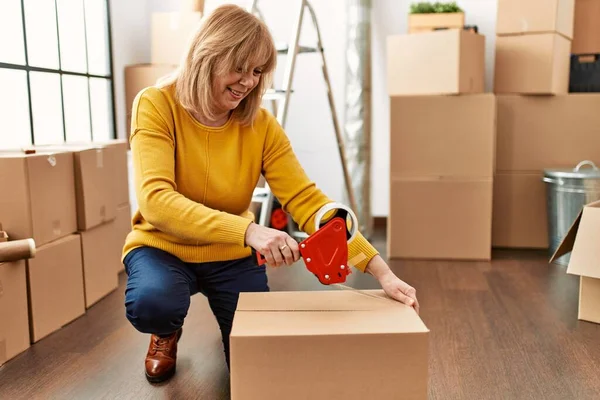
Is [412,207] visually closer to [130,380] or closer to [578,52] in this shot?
[578,52]

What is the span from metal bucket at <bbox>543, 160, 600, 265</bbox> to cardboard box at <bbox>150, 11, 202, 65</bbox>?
1.92 meters

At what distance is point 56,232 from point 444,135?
1.88 m

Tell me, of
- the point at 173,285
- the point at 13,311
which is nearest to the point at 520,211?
the point at 173,285

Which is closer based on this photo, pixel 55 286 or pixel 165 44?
pixel 55 286

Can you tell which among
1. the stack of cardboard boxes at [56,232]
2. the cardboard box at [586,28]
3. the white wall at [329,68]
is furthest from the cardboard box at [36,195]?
the cardboard box at [586,28]

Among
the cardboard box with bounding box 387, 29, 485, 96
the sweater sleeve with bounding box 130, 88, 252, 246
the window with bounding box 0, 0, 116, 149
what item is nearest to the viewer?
the sweater sleeve with bounding box 130, 88, 252, 246

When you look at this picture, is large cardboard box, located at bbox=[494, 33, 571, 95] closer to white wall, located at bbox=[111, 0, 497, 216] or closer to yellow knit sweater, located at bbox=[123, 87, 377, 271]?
white wall, located at bbox=[111, 0, 497, 216]

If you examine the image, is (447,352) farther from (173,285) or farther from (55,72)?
(55,72)

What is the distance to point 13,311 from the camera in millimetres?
1975

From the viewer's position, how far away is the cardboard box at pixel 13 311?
192cm

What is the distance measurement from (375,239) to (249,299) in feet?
8.14

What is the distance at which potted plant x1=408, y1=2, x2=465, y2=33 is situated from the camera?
11.3ft

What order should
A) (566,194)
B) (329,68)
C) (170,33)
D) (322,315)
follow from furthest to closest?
(329,68)
(170,33)
(566,194)
(322,315)

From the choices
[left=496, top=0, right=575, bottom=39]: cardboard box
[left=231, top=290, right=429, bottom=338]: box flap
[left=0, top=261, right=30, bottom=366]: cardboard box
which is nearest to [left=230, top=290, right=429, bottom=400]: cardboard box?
[left=231, top=290, right=429, bottom=338]: box flap
